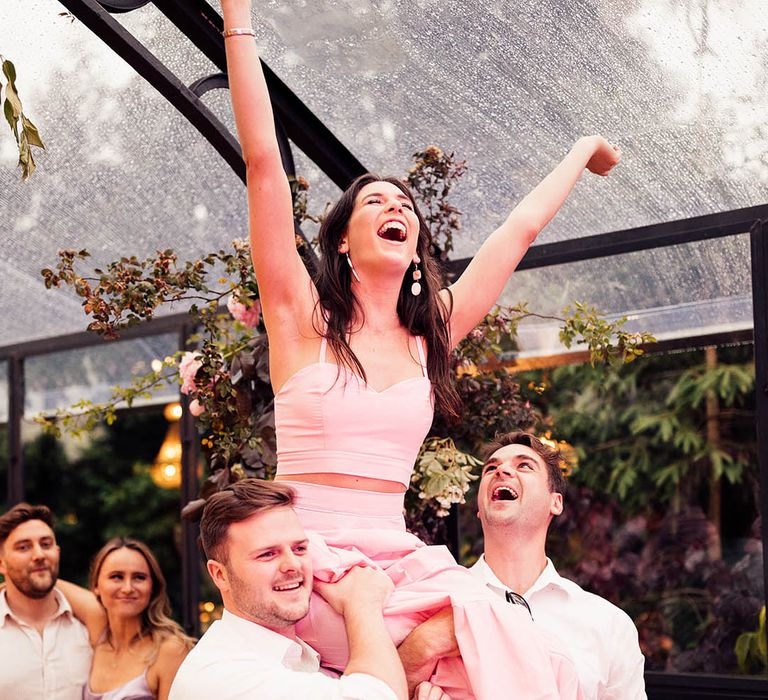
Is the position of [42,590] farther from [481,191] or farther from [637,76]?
[637,76]

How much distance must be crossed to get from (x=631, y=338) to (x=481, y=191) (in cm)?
85

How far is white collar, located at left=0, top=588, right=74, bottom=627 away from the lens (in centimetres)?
474

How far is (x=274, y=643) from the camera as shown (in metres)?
2.51

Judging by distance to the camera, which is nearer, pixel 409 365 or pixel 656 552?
pixel 409 365

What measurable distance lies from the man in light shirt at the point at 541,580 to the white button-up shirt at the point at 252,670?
95cm

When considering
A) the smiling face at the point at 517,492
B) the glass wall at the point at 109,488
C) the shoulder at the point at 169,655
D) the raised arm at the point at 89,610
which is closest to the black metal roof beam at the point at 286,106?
the smiling face at the point at 517,492

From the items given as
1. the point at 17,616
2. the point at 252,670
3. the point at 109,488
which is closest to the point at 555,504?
the point at 252,670

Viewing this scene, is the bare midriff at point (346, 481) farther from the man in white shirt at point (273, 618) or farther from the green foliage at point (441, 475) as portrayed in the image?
the green foliage at point (441, 475)

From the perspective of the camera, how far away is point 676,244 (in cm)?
422

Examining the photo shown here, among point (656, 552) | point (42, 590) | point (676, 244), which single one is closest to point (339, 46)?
point (676, 244)

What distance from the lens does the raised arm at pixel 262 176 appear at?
2496 mm

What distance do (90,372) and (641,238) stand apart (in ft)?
10.0

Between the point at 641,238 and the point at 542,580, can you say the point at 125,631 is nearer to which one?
the point at 542,580

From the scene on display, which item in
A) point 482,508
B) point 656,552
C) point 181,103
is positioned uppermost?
point 181,103
